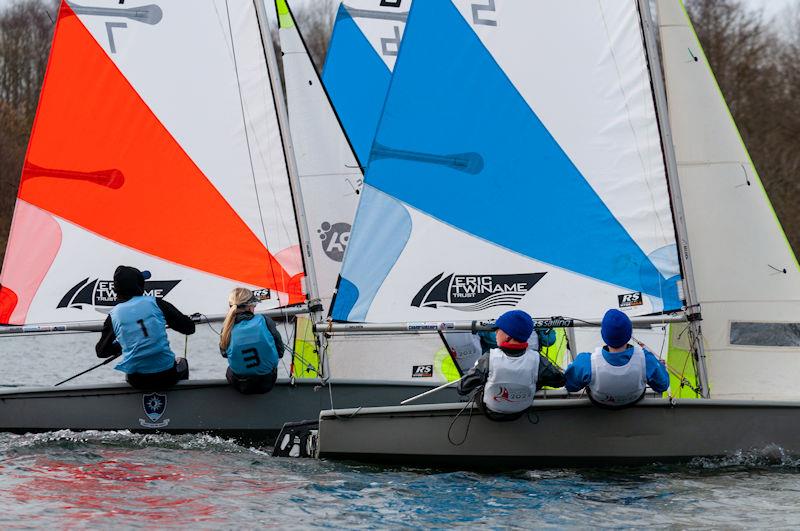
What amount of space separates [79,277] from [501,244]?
134 inches

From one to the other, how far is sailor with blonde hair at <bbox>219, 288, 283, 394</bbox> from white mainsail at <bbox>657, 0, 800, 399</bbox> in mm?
2838

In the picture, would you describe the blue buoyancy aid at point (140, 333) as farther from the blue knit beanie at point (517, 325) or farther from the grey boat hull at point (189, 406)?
the blue knit beanie at point (517, 325)

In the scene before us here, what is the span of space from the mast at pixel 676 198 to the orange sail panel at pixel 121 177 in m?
2.94

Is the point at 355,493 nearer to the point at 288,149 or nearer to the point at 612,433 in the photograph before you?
the point at 612,433

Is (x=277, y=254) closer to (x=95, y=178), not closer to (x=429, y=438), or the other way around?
(x=95, y=178)

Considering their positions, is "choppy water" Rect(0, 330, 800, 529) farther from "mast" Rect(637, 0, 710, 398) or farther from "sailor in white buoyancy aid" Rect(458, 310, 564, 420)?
"mast" Rect(637, 0, 710, 398)

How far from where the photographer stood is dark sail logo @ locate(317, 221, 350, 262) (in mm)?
10750

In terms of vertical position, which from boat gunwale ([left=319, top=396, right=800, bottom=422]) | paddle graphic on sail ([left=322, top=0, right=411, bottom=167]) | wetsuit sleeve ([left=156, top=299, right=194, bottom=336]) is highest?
paddle graphic on sail ([left=322, top=0, right=411, bottom=167])

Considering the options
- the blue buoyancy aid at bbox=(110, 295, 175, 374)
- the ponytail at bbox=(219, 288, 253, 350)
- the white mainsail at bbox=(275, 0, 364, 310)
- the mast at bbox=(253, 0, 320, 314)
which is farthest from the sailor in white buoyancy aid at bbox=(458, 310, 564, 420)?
the white mainsail at bbox=(275, 0, 364, 310)

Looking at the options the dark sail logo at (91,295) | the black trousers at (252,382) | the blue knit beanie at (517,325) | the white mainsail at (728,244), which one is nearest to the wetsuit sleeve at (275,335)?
the black trousers at (252,382)

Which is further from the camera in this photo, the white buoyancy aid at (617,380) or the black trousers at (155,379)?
the black trousers at (155,379)

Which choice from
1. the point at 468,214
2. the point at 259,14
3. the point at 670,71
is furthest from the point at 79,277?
the point at 670,71

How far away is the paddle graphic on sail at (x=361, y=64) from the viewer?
37.0 ft

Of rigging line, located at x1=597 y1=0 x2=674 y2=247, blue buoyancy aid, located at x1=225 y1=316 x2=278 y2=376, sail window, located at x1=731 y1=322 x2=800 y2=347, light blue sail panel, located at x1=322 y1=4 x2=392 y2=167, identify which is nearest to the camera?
rigging line, located at x1=597 y1=0 x2=674 y2=247
